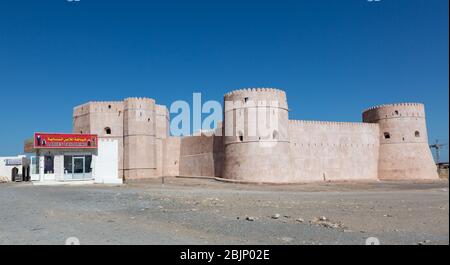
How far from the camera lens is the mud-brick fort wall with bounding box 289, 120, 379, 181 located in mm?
28031

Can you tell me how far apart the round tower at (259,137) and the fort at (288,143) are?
0.44ft

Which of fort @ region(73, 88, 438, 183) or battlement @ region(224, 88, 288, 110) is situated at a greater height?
battlement @ region(224, 88, 288, 110)

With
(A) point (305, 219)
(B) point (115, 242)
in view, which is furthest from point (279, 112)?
(B) point (115, 242)

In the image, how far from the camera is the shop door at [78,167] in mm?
23422

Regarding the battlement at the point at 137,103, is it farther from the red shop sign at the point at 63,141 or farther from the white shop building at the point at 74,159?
the red shop sign at the point at 63,141

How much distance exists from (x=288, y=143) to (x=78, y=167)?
14.3m

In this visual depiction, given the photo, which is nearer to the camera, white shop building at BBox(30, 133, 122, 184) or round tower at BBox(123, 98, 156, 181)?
white shop building at BBox(30, 133, 122, 184)

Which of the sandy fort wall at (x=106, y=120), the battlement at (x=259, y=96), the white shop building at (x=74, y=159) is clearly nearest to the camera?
the white shop building at (x=74, y=159)

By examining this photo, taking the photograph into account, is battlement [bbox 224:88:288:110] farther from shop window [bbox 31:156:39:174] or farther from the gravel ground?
the gravel ground

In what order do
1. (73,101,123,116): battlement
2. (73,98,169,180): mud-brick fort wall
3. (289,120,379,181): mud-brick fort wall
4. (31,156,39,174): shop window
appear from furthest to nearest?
(73,101,123,116): battlement → (73,98,169,180): mud-brick fort wall → (289,120,379,181): mud-brick fort wall → (31,156,39,174): shop window

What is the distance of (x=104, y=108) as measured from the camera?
31953 millimetres

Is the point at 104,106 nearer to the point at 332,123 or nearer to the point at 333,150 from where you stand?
the point at 332,123

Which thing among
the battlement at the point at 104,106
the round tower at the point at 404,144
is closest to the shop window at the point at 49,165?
the battlement at the point at 104,106

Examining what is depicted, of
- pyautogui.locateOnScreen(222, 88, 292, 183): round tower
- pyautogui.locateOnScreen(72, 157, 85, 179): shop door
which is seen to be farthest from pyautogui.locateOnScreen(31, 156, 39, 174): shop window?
pyautogui.locateOnScreen(222, 88, 292, 183): round tower
